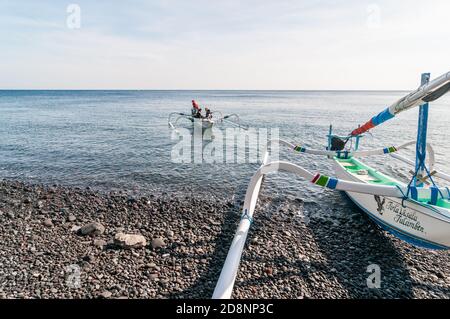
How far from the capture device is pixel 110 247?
7.92m

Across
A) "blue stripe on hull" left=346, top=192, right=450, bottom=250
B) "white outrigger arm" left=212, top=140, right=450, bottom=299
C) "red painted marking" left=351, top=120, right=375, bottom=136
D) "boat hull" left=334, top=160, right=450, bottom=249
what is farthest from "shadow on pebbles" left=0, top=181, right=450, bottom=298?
"red painted marking" left=351, top=120, right=375, bottom=136

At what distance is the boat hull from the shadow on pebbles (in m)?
0.66

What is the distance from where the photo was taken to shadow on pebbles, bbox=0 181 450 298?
6.39 meters

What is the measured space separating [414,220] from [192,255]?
633cm

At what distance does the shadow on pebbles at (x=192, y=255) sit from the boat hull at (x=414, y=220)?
663mm

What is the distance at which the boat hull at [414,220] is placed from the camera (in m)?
6.71

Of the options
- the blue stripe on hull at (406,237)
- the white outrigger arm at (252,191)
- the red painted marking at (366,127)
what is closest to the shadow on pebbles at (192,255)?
the blue stripe on hull at (406,237)

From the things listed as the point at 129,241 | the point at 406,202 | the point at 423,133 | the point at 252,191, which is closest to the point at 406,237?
the point at 406,202

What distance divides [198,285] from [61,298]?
308 cm

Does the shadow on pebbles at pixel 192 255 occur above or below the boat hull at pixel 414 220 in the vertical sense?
below

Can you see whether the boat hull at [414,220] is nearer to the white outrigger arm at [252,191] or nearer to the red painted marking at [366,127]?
the white outrigger arm at [252,191]

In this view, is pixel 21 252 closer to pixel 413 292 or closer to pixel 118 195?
pixel 118 195

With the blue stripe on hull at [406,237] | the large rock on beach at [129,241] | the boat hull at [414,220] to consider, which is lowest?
the large rock on beach at [129,241]

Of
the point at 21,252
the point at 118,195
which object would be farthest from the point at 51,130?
the point at 21,252
